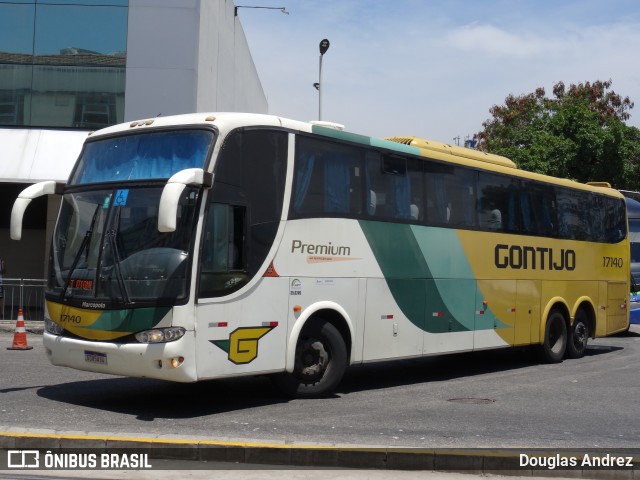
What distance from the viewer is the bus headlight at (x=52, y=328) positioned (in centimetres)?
1031

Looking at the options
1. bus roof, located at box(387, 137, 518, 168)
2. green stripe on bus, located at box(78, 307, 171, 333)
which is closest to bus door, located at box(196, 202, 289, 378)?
green stripe on bus, located at box(78, 307, 171, 333)

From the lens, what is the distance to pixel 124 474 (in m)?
7.29

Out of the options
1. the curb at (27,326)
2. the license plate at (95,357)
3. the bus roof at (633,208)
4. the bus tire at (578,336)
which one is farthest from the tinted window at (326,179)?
the bus roof at (633,208)

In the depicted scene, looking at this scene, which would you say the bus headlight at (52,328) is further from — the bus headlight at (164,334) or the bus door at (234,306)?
the bus door at (234,306)

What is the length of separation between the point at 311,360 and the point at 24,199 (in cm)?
410

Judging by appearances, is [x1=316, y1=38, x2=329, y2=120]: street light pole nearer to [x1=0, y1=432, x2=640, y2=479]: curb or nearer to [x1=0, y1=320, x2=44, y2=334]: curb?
[x1=0, y1=320, x2=44, y2=334]: curb

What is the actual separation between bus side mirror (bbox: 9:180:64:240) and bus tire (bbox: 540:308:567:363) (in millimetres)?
9494

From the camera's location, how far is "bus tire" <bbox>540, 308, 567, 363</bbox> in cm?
1630

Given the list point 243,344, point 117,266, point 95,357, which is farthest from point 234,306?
point 95,357

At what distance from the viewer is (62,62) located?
77.2ft

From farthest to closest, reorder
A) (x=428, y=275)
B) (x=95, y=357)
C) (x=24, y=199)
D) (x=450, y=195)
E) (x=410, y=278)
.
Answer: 1. (x=450, y=195)
2. (x=428, y=275)
3. (x=410, y=278)
4. (x=24, y=199)
5. (x=95, y=357)

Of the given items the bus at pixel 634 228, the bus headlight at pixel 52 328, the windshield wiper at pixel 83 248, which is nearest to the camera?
the windshield wiper at pixel 83 248

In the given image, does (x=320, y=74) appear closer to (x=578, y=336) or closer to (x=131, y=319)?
(x=578, y=336)

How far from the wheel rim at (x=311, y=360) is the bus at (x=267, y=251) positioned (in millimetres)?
19
